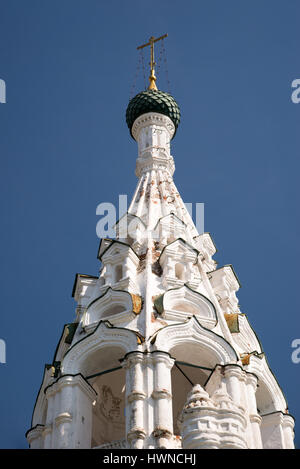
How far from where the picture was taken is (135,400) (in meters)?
22.3

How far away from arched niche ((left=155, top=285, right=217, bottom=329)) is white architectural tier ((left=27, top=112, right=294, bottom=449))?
0.03 m

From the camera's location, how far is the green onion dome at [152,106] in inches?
1347

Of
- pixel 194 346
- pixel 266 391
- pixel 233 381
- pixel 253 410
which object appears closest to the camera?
pixel 253 410

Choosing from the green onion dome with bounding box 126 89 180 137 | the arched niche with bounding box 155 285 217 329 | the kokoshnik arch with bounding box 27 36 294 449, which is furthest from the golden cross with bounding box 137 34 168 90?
the arched niche with bounding box 155 285 217 329

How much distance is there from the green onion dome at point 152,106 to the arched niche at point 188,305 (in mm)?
9933

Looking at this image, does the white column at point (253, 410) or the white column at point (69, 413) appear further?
the white column at point (253, 410)

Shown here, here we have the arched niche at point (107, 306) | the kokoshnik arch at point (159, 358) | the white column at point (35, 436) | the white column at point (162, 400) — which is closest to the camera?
the white column at point (162, 400)

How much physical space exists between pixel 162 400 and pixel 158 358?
1136 millimetres

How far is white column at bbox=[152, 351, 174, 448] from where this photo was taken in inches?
846

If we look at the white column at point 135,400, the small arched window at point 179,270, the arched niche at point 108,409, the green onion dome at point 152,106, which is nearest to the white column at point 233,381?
the white column at point 135,400

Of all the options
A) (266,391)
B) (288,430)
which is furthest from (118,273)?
(288,430)

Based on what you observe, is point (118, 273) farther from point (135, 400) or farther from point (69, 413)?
point (135, 400)

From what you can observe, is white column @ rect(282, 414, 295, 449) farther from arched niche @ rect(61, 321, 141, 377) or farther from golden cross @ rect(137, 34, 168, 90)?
golden cross @ rect(137, 34, 168, 90)

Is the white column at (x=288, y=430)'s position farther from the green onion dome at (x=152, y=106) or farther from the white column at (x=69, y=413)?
the green onion dome at (x=152, y=106)
